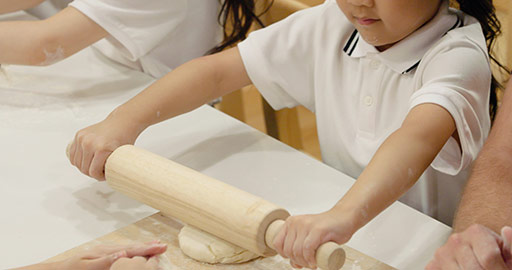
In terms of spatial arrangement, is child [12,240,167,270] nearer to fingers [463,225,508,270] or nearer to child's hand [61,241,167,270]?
child's hand [61,241,167,270]

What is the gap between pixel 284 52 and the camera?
1.29 meters

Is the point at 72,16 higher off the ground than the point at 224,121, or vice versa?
the point at 72,16

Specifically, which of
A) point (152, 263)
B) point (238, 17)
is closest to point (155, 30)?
point (238, 17)

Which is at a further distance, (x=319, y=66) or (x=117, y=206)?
(x=319, y=66)

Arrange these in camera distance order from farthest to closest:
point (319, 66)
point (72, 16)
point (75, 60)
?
point (75, 60) < point (72, 16) < point (319, 66)

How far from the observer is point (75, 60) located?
5.18ft

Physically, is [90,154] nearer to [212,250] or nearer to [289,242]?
[212,250]

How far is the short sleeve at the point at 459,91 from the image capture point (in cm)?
104

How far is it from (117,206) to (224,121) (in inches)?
11.8

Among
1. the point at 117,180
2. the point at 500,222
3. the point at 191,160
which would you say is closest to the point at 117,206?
the point at 117,180

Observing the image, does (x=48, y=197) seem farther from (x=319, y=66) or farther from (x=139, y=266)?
(x=319, y=66)

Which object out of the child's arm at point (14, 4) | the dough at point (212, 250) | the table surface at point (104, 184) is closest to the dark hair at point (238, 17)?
the table surface at point (104, 184)

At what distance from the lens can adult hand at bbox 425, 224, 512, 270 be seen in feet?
2.71

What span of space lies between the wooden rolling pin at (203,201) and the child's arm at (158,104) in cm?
6
